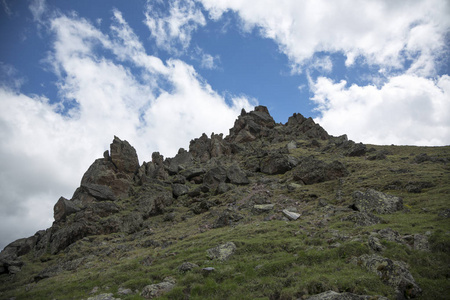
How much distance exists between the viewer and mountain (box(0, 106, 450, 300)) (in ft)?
55.4

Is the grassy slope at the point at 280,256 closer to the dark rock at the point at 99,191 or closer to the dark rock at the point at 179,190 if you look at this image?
the dark rock at the point at 179,190

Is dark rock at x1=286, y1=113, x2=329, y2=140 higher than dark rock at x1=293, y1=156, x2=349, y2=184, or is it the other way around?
dark rock at x1=286, y1=113, x2=329, y2=140

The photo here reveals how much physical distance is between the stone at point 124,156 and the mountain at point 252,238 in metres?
3.87

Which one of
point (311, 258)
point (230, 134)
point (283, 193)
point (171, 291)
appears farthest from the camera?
point (230, 134)

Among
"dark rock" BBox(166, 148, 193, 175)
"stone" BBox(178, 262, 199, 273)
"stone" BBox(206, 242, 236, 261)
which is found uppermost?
"dark rock" BBox(166, 148, 193, 175)

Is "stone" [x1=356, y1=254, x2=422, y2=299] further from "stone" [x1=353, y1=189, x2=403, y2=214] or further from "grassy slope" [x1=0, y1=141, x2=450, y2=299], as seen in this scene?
"stone" [x1=353, y1=189, x2=403, y2=214]

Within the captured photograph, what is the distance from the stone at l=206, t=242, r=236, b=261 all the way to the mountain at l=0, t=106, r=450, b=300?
0.36 feet

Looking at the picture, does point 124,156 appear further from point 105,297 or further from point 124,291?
point 105,297

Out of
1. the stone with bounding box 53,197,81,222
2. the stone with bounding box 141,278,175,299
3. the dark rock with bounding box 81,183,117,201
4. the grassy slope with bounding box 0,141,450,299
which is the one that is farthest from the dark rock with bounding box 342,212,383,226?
the dark rock with bounding box 81,183,117,201

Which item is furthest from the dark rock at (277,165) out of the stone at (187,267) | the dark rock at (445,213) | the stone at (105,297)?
the stone at (105,297)

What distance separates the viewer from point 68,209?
197 feet

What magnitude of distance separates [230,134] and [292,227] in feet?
403

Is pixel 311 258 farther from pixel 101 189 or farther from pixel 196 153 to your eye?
pixel 196 153

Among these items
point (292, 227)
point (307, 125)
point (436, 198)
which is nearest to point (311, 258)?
point (292, 227)
